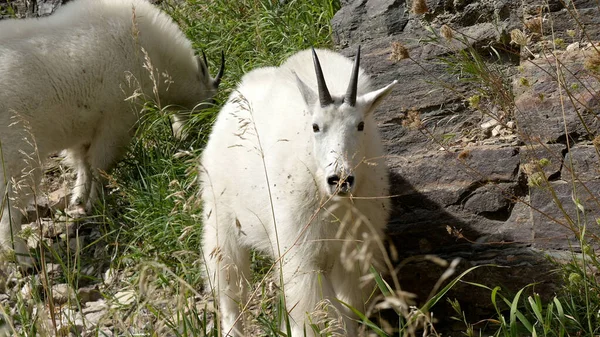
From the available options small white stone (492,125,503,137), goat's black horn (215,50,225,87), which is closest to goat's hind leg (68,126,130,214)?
goat's black horn (215,50,225,87)

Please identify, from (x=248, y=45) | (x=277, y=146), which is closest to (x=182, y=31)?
(x=248, y=45)

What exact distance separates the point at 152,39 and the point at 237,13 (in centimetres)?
134

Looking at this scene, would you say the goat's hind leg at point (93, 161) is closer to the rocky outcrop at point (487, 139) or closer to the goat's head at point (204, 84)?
the goat's head at point (204, 84)

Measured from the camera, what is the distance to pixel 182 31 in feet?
28.4

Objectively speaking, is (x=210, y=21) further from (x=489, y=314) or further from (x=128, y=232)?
(x=489, y=314)

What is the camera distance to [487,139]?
5465 mm

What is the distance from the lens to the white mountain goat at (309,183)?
4418 mm

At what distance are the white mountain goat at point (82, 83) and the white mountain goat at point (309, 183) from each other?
1.59 meters

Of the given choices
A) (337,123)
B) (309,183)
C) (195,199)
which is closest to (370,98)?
(337,123)

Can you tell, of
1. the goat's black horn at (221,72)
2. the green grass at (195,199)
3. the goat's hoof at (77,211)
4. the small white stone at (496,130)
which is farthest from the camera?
the goat's black horn at (221,72)

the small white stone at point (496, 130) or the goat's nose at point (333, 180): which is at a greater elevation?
the goat's nose at point (333, 180)

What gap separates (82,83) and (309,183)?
309 cm

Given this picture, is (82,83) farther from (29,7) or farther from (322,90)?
(29,7)

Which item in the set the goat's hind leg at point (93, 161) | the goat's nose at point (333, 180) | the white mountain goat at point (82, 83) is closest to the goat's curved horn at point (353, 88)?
the goat's nose at point (333, 180)
